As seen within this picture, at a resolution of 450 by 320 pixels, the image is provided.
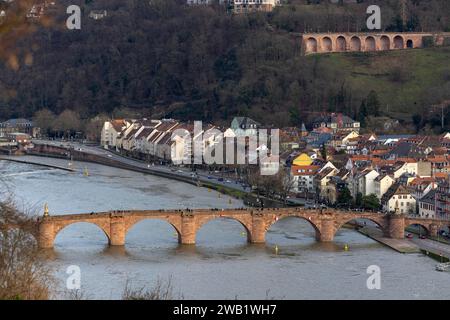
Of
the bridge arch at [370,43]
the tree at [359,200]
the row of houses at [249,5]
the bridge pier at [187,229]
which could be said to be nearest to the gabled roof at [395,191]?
the tree at [359,200]

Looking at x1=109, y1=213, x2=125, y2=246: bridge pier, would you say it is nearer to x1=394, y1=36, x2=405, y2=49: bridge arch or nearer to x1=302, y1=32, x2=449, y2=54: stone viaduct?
x1=302, y1=32, x2=449, y2=54: stone viaduct

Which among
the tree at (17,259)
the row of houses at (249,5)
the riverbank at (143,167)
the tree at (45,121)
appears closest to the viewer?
the tree at (17,259)

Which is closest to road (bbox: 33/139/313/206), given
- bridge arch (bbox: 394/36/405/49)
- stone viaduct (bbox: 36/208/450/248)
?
stone viaduct (bbox: 36/208/450/248)

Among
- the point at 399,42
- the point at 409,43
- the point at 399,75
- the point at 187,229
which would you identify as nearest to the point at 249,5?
the point at 399,42

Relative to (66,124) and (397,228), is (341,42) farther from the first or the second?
(397,228)

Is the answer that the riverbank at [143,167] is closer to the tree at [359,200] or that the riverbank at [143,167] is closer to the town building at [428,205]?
the tree at [359,200]

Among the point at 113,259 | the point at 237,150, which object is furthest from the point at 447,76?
the point at 113,259
